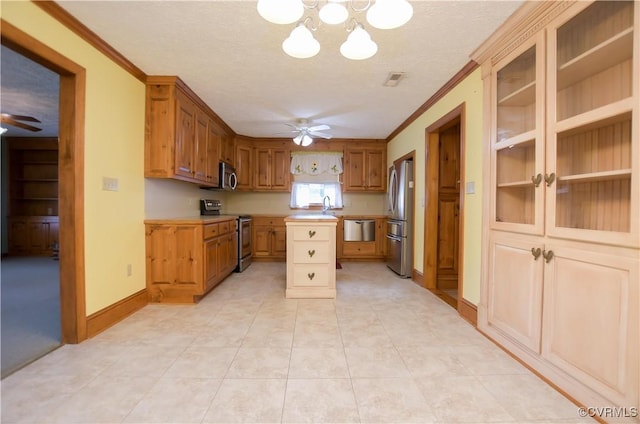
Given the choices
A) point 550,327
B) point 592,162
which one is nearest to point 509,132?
point 592,162

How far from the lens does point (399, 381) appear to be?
1.58 meters

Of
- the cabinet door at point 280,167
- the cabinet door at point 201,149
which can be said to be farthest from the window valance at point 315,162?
the cabinet door at point 201,149

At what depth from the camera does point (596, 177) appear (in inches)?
55.5

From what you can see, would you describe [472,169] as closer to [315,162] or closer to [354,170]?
→ [354,170]

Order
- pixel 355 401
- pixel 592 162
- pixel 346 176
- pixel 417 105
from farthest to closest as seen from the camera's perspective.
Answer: pixel 346 176
pixel 417 105
pixel 592 162
pixel 355 401

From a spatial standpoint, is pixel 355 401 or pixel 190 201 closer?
pixel 355 401

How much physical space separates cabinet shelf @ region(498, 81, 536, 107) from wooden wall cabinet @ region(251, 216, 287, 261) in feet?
12.8

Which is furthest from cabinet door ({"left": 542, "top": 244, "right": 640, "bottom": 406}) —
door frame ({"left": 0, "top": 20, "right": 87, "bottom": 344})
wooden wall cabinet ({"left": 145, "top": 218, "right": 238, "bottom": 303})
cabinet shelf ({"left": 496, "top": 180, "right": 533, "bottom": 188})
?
door frame ({"left": 0, "top": 20, "right": 87, "bottom": 344})

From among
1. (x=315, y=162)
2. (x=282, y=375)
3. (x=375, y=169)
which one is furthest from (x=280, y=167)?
(x=282, y=375)

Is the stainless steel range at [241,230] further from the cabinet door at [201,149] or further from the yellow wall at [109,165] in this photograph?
the yellow wall at [109,165]

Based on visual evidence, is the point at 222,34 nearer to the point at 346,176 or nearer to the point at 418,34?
the point at 418,34

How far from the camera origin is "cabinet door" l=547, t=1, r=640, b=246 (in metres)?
1.29

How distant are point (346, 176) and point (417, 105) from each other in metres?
2.13

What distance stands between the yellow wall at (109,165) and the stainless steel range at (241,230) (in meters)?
1.42
